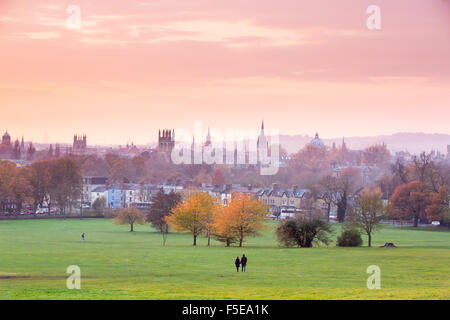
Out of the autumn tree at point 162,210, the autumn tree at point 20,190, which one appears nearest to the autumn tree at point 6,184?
the autumn tree at point 20,190

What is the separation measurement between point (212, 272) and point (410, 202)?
39.5 metres

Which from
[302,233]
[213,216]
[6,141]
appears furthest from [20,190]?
[6,141]

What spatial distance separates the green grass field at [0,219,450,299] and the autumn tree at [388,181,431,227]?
16.1 m

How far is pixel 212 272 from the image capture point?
2444 cm

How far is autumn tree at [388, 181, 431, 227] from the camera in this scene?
59.8 metres

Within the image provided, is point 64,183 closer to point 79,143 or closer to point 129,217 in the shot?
point 129,217

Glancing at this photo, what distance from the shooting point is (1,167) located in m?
74.4

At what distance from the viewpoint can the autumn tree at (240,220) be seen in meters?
41.6

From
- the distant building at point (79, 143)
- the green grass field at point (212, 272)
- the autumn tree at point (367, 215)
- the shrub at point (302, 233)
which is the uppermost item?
the distant building at point (79, 143)

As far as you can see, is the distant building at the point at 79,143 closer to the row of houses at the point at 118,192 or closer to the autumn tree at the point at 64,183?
the row of houses at the point at 118,192

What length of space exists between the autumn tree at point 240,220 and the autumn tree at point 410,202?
67.1 ft

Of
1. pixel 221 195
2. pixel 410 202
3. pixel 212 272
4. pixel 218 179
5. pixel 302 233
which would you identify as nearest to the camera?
pixel 212 272
